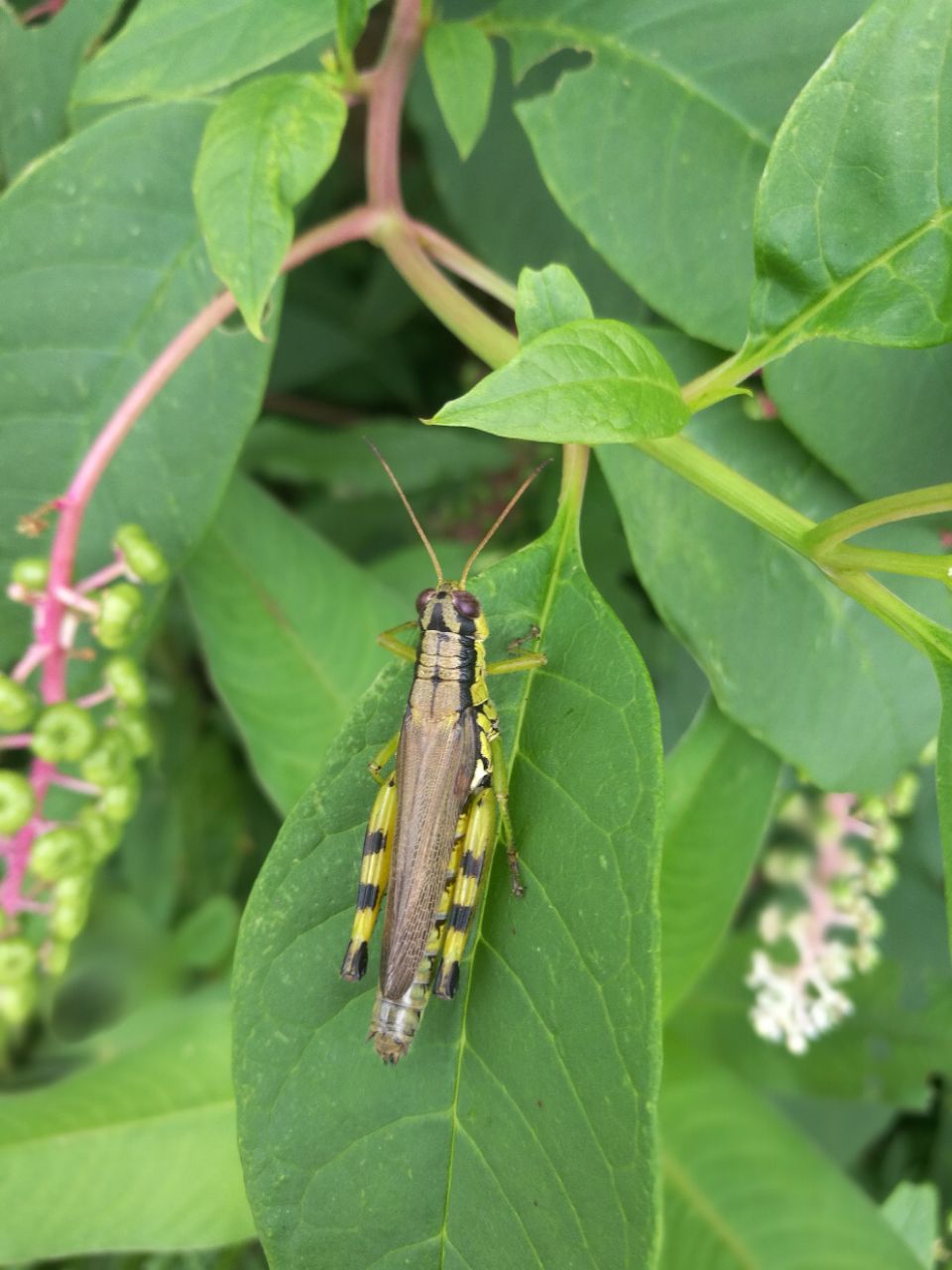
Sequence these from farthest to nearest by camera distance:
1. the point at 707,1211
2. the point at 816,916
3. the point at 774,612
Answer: the point at 816,916
the point at 707,1211
the point at 774,612

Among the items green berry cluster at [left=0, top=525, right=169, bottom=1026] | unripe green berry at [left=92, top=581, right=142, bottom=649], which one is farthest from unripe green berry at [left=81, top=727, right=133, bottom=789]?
unripe green berry at [left=92, top=581, right=142, bottom=649]

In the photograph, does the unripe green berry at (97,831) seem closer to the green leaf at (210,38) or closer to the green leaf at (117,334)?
the green leaf at (117,334)

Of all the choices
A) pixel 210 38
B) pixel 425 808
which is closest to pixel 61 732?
pixel 425 808

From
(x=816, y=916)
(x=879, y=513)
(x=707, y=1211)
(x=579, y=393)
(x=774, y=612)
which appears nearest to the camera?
(x=579, y=393)

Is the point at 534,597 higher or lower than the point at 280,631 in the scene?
lower

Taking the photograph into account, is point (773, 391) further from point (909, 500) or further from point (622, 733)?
point (622, 733)

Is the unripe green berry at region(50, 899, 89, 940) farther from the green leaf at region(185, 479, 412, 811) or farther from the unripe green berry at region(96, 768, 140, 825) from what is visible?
the green leaf at region(185, 479, 412, 811)

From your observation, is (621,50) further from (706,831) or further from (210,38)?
(706,831)
